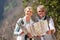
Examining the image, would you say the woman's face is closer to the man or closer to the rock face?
the man

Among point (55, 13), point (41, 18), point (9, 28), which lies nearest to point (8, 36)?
point (9, 28)

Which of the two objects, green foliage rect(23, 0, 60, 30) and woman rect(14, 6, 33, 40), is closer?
woman rect(14, 6, 33, 40)

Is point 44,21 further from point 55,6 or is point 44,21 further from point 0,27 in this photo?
point 0,27

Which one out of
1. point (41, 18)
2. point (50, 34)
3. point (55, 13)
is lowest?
point (50, 34)

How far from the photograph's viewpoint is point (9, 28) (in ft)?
9.86

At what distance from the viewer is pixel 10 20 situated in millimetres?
3096

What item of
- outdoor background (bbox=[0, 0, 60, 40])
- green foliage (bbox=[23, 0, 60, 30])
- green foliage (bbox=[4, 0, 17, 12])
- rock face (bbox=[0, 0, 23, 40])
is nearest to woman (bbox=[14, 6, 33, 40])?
green foliage (bbox=[23, 0, 60, 30])

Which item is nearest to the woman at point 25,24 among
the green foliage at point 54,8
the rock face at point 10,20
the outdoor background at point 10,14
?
the green foliage at point 54,8

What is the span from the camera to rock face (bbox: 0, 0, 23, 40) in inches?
117

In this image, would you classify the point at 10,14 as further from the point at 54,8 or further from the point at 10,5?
the point at 54,8

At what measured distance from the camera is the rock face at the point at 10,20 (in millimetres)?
2971

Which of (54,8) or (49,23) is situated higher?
(54,8)

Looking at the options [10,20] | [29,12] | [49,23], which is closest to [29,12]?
[29,12]

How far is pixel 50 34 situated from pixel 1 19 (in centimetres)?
182
